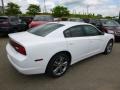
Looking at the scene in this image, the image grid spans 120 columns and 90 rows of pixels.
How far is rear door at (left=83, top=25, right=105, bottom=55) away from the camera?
4.89 m

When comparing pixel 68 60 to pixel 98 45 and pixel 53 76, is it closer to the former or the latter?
pixel 53 76

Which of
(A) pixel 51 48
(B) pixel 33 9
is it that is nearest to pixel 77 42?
(A) pixel 51 48

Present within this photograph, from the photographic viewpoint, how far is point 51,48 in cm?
357

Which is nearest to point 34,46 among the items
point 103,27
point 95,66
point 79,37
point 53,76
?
point 53,76

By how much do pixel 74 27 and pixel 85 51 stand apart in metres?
0.88

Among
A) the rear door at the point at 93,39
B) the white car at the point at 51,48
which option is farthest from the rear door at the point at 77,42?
the rear door at the point at 93,39

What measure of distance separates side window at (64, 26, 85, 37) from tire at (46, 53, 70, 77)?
2.09 feet

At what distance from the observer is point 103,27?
9.59 metres

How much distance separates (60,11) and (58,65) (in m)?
42.9

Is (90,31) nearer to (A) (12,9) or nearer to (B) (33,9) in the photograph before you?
(A) (12,9)

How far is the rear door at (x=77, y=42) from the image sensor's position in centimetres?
412

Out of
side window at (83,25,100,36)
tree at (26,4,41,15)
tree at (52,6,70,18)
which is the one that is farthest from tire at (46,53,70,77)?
tree at (26,4,41,15)

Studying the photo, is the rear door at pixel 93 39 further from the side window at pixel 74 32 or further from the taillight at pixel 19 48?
the taillight at pixel 19 48

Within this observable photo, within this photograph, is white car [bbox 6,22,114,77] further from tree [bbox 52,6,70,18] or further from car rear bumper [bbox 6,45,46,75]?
tree [bbox 52,6,70,18]
